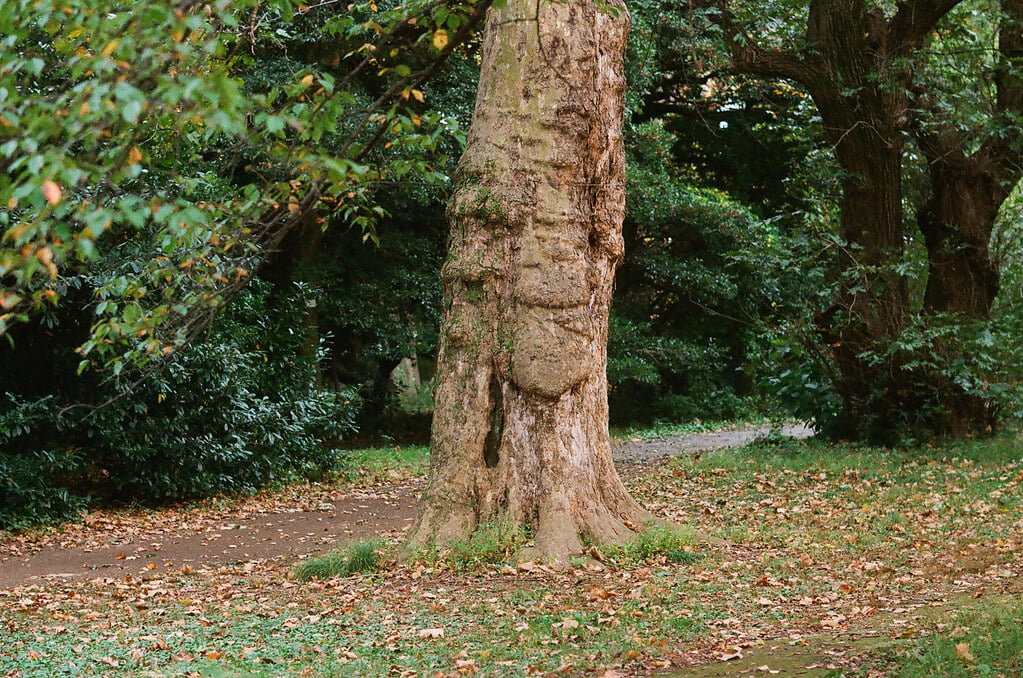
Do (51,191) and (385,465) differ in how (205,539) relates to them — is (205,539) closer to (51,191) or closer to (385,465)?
(385,465)

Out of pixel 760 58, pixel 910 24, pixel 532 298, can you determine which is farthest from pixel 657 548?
pixel 910 24

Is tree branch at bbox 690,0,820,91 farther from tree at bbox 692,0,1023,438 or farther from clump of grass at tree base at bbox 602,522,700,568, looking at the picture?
clump of grass at tree base at bbox 602,522,700,568

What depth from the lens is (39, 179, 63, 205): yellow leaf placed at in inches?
106

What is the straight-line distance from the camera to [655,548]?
8.27m

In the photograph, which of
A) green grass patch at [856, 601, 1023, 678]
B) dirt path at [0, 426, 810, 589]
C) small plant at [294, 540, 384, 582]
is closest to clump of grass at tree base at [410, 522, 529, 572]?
small plant at [294, 540, 384, 582]

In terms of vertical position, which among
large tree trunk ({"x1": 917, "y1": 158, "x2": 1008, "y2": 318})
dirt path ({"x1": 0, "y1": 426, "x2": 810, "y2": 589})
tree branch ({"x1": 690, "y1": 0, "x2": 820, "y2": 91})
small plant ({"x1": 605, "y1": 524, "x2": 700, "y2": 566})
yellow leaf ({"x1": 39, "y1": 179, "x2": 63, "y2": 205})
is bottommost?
dirt path ({"x1": 0, "y1": 426, "x2": 810, "y2": 589})

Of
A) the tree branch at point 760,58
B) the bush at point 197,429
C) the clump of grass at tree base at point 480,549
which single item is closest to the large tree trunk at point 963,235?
the tree branch at point 760,58

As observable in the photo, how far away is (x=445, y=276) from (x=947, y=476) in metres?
6.80

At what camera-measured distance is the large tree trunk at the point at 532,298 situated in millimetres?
8281

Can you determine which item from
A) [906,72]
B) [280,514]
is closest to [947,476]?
[906,72]

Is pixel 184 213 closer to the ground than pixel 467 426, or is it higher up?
higher up

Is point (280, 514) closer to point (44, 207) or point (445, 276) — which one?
point (445, 276)

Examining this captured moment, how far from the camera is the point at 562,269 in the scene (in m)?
8.43

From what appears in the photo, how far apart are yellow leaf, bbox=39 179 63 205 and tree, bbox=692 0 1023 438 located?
12353 millimetres
